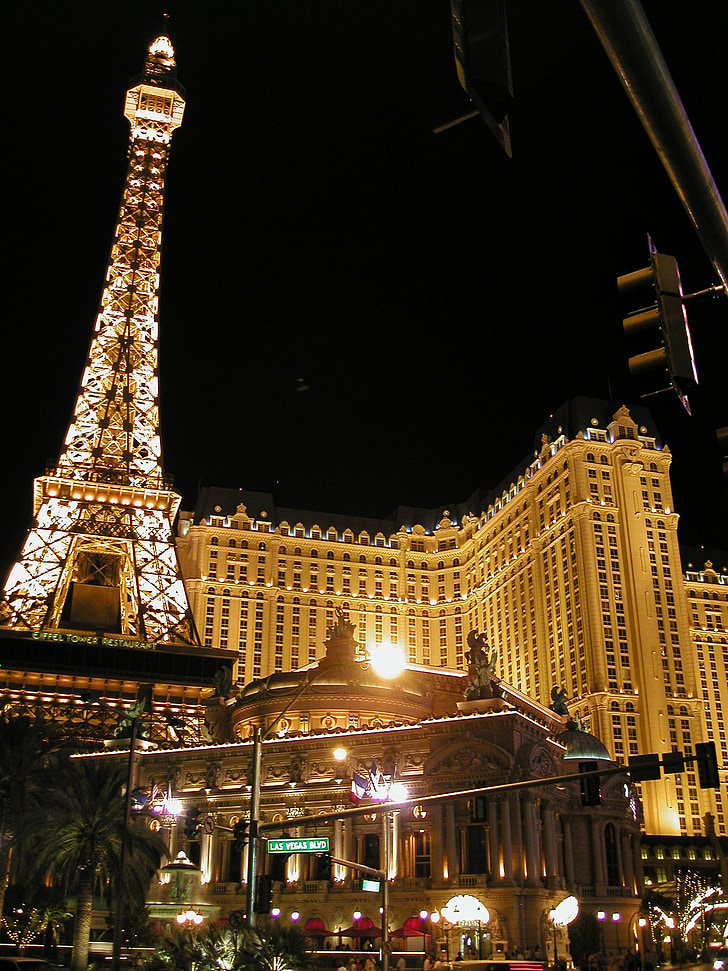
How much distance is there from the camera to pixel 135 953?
2200 inches

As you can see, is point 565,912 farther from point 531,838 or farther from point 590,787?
point 590,787

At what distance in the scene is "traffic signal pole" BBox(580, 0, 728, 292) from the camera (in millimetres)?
5781

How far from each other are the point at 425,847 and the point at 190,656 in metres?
41.4

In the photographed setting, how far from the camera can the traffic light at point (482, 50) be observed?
567 cm

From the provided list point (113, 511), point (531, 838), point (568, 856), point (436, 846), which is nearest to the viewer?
point (531, 838)

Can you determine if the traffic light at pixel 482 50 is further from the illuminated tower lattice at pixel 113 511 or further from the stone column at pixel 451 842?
the illuminated tower lattice at pixel 113 511

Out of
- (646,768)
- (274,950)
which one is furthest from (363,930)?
(646,768)

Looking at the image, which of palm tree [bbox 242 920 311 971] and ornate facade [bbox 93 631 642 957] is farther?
ornate facade [bbox 93 631 642 957]

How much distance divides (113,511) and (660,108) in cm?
11008

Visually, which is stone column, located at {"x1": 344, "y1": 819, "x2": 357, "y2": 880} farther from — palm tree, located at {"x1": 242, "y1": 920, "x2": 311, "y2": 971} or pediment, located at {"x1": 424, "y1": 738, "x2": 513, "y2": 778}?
palm tree, located at {"x1": 242, "y1": 920, "x2": 311, "y2": 971}

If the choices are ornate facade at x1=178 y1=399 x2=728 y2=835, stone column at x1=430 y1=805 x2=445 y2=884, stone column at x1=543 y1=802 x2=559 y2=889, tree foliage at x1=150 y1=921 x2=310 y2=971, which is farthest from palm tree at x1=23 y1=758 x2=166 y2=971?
ornate facade at x1=178 y1=399 x2=728 y2=835

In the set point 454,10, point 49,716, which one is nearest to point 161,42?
point 49,716

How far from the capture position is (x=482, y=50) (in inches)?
225

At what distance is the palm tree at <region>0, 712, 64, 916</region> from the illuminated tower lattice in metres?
50.5
